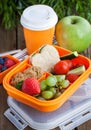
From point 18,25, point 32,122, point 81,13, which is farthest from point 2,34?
point 32,122

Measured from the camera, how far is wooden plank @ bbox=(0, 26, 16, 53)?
1328 mm

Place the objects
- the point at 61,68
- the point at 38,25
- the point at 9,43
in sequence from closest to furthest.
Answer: the point at 61,68
the point at 38,25
the point at 9,43

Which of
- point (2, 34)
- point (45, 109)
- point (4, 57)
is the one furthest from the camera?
point (2, 34)

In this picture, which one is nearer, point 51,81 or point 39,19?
point 51,81

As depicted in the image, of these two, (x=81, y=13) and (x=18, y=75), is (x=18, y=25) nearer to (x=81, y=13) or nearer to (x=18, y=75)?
(x=81, y=13)

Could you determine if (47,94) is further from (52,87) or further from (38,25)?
(38,25)

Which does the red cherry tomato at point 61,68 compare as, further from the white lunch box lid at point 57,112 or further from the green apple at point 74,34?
the green apple at point 74,34

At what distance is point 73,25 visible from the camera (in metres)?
1.23

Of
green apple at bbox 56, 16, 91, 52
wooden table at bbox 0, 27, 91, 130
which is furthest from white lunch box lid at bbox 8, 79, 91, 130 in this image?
green apple at bbox 56, 16, 91, 52

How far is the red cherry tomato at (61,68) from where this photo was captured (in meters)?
1.05

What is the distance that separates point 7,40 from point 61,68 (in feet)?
1.30

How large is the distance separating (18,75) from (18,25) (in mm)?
496

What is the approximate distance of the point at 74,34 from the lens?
4.00 feet

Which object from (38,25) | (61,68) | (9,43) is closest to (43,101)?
(61,68)
